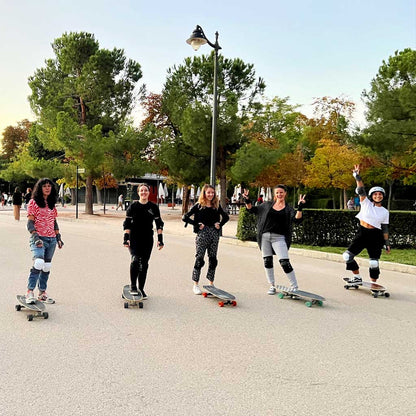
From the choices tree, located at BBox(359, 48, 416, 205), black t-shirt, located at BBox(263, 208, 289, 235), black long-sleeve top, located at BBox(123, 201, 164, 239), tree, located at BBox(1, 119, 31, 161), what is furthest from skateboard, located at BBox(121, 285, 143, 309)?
tree, located at BBox(1, 119, 31, 161)

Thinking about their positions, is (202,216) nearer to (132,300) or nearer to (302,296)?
(132,300)

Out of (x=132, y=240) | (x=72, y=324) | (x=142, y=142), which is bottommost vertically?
(x=72, y=324)

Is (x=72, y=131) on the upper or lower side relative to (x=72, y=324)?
upper

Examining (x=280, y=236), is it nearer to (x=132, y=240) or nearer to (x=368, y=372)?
(x=132, y=240)

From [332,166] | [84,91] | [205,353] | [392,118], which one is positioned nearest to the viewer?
[205,353]

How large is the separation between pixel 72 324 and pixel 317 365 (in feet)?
9.14

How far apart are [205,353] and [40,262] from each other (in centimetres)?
264

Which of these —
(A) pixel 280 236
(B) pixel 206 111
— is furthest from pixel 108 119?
(A) pixel 280 236

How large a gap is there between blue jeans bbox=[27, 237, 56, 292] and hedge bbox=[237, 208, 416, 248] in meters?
8.61

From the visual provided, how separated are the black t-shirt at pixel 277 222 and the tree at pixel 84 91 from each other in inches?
869

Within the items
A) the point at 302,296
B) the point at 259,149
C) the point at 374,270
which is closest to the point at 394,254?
the point at 374,270

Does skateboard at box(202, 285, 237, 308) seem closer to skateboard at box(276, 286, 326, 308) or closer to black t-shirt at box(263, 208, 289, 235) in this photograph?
skateboard at box(276, 286, 326, 308)

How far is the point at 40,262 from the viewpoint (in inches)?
224

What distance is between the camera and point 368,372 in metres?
3.88
